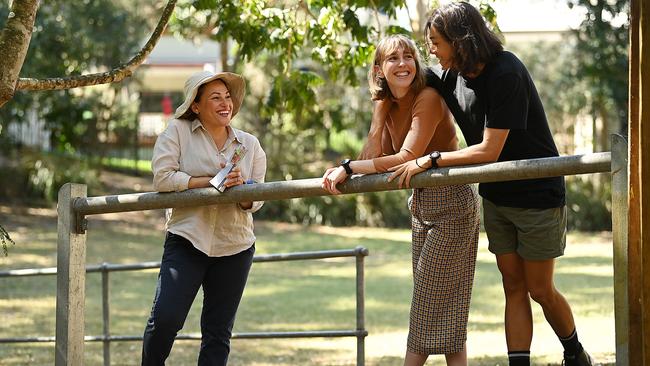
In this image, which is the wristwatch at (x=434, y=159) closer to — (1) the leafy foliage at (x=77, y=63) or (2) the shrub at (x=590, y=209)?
(1) the leafy foliage at (x=77, y=63)

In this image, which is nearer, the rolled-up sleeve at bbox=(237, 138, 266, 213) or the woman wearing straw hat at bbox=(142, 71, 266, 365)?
the woman wearing straw hat at bbox=(142, 71, 266, 365)

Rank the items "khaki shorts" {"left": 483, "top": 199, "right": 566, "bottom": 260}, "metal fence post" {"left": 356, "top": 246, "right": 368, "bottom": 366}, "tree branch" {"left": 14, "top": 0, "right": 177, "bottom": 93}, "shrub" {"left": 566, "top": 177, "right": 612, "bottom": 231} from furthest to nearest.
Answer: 1. "shrub" {"left": 566, "top": 177, "right": 612, "bottom": 231}
2. "metal fence post" {"left": 356, "top": 246, "right": 368, "bottom": 366}
3. "tree branch" {"left": 14, "top": 0, "right": 177, "bottom": 93}
4. "khaki shorts" {"left": 483, "top": 199, "right": 566, "bottom": 260}

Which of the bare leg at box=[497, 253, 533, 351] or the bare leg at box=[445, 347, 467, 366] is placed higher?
the bare leg at box=[497, 253, 533, 351]

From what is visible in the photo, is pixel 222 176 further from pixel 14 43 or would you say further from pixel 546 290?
pixel 546 290

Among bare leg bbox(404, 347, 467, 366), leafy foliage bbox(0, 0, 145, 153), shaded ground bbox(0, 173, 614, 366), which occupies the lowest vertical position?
shaded ground bbox(0, 173, 614, 366)

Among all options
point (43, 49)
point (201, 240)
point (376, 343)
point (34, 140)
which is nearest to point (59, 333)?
point (201, 240)

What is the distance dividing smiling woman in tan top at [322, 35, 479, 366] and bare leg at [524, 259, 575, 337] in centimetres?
25

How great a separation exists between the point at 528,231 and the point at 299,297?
33.3 feet

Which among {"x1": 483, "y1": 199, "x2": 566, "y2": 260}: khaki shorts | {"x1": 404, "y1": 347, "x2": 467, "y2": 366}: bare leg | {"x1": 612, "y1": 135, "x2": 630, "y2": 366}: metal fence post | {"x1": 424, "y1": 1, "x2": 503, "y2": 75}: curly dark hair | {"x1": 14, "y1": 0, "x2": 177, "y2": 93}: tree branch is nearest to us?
{"x1": 612, "y1": 135, "x2": 630, "y2": 366}: metal fence post

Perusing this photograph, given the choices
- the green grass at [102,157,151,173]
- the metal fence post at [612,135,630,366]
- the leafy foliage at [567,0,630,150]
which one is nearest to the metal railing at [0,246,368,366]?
the metal fence post at [612,135,630,366]

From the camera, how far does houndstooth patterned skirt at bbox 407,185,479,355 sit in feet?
14.4

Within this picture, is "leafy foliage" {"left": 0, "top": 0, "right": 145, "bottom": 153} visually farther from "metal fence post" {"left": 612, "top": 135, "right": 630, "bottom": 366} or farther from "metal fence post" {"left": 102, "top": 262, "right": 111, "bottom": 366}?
"metal fence post" {"left": 612, "top": 135, "right": 630, "bottom": 366}

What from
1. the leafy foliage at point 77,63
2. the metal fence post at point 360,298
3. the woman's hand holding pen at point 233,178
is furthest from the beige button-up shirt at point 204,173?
the leafy foliage at point 77,63

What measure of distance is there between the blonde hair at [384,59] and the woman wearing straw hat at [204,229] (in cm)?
62
